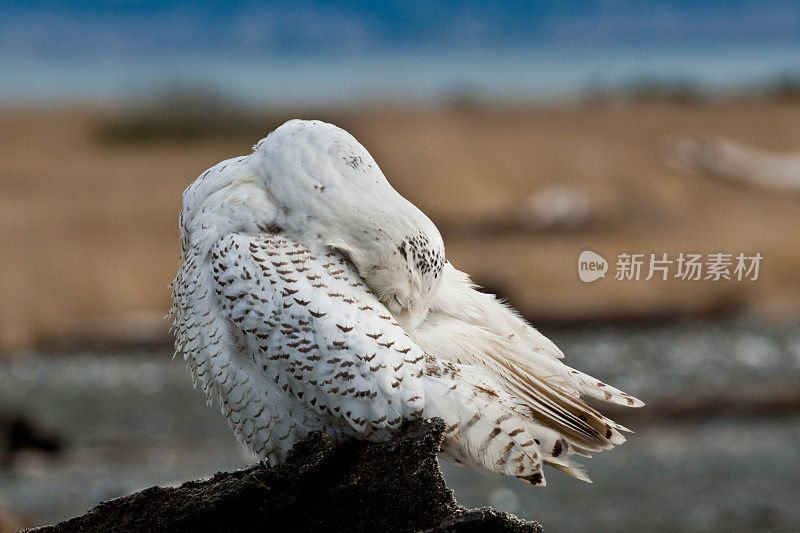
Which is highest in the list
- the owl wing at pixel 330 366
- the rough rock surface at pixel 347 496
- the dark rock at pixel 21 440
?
the dark rock at pixel 21 440

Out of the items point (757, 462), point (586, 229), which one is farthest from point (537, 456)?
point (586, 229)

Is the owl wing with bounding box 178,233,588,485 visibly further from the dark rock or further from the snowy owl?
the dark rock

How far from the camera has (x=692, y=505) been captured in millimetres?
6559

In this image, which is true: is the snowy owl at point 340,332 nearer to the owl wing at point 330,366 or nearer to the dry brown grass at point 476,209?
the owl wing at point 330,366

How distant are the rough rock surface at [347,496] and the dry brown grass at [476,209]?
24.8ft

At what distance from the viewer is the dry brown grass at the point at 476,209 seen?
11180 mm

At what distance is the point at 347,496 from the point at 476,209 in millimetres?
10979

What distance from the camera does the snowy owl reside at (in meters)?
2.92

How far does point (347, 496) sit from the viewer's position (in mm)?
2998

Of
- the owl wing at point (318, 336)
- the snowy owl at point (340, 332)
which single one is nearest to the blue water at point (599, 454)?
the snowy owl at point (340, 332)

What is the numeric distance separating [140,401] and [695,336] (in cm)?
546

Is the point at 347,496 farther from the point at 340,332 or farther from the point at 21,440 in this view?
the point at 21,440

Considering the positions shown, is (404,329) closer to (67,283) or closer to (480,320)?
(480,320)

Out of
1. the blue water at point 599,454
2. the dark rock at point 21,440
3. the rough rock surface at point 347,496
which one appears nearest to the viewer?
the rough rock surface at point 347,496
